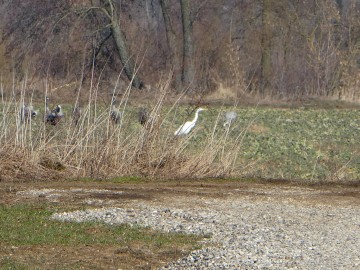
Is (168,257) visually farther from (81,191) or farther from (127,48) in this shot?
(127,48)

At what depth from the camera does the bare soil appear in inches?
339

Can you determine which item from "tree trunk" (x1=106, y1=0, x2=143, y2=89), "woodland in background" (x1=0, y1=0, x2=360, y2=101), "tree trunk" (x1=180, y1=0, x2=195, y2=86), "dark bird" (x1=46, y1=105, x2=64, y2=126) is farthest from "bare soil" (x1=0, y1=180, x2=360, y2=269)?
"tree trunk" (x1=180, y1=0, x2=195, y2=86)

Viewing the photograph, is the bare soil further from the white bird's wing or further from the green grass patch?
the white bird's wing

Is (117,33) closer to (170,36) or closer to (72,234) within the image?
(170,36)

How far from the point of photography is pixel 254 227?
1037cm

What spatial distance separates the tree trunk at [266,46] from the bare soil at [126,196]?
2305 centimetres

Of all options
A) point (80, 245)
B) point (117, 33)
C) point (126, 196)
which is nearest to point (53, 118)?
point (126, 196)

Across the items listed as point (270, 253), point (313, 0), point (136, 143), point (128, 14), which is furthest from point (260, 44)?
point (270, 253)

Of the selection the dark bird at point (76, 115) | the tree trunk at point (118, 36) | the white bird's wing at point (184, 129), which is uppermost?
the tree trunk at point (118, 36)

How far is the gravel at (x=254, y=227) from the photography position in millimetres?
8641

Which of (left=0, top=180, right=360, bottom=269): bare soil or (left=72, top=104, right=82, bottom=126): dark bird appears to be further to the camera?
(left=72, top=104, right=82, bottom=126): dark bird

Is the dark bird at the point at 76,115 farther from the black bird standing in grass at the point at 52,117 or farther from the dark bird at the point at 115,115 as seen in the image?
the dark bird at the point at 115,115

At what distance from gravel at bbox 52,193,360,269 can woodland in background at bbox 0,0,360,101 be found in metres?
21.4

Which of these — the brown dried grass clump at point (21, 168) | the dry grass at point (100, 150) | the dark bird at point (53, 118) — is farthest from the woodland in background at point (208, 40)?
the brown dried grass clump at point (21, 168)
